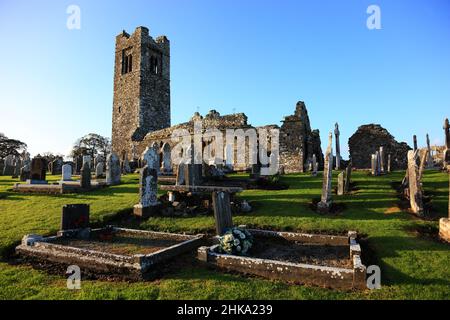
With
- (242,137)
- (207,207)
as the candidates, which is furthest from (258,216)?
(242,137)

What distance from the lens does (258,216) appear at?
10.5 m

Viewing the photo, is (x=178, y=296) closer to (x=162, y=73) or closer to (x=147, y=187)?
(x=147, y=187)

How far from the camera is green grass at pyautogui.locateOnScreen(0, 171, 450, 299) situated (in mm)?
5215

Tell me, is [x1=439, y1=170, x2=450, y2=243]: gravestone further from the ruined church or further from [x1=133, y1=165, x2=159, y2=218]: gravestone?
the ruined church

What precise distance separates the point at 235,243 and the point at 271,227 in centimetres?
260

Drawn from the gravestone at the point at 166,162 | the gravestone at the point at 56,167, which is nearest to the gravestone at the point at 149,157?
the gravestone at the point at 166,162

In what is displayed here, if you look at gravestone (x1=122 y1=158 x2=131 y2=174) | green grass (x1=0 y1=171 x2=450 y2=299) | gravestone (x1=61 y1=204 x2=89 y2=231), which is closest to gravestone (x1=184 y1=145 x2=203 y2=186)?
green grass (x1=0 y1=171 x2=450 y2=299)

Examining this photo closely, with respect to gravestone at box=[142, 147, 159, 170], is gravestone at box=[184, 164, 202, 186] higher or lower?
lower

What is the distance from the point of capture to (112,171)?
1777cm

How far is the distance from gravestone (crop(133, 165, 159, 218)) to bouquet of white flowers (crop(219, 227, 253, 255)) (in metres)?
4.73

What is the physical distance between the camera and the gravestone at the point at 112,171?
17578mm

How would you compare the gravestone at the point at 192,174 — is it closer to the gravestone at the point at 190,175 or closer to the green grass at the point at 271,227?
the gravestone at the point at 190,175

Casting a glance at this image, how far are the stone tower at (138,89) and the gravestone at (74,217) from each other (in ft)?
96.2

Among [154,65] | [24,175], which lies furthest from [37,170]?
[154,65]
